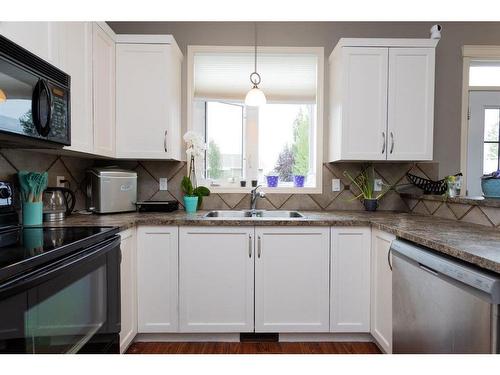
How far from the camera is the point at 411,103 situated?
2.20m

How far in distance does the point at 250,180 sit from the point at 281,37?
1321mm

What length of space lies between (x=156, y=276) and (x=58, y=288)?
3.12 ft

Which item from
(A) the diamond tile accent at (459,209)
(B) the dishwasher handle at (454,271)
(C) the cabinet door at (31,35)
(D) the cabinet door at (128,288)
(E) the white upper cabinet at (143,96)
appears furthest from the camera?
(E) the white upper cabinet at (143,96)

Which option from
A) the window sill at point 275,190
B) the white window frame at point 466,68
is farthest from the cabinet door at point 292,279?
the white window frame at point 466,68

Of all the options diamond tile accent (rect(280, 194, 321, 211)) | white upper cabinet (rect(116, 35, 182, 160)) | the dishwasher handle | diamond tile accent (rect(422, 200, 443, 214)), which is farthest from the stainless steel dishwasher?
white upper cabinet (rect(116, 35, 182, 160))

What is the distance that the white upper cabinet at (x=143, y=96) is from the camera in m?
2.16

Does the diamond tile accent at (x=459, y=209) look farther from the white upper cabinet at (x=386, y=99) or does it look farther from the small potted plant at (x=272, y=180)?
the small potted plant at (x=272, y=180)

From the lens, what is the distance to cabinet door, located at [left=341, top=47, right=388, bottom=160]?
7.19 feet

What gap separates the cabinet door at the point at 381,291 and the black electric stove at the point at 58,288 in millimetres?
1519

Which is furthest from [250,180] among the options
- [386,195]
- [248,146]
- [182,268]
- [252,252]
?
[386,195]

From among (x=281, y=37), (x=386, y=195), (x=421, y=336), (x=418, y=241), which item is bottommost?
(x=421, y=336)

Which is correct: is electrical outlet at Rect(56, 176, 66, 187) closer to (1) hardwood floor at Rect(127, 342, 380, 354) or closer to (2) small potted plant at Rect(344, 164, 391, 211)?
(1) hardwood floor at Rect(127, 342, 380, 354)

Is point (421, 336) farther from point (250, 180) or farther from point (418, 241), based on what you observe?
point (250, 180)

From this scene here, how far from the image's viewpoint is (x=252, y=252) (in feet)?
6.30
